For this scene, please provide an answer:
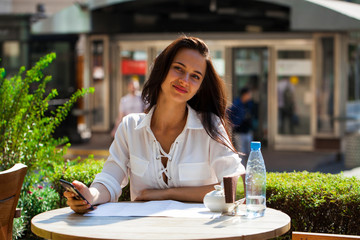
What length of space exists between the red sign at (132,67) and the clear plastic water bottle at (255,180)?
44.6 ft

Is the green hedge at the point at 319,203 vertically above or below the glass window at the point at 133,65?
below

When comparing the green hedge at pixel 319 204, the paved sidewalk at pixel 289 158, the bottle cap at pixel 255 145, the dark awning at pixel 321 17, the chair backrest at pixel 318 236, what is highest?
the dark awning at pixel 321 17

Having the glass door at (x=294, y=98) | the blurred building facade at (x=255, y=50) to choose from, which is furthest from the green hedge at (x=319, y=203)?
the glass door at (x=294, y=98)

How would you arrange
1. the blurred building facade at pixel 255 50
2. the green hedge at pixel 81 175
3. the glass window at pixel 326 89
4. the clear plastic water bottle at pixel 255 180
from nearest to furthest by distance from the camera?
the clear plastic water bottle at pixel 255 180 < the green hedge at pixel 81 175 < the blurred building facade at pixel 255 50 < the glass window at pixel 326 89

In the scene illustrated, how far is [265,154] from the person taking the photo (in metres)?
15.5

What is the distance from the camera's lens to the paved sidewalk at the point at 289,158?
13.3 metres

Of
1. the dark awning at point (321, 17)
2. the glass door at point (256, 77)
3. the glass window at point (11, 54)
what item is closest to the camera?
the dark awning at point (321, 17)

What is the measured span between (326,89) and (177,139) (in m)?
12.0

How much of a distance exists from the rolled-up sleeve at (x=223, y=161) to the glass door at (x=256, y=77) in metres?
12.5

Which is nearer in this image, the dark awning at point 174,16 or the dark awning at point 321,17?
the dark awning at point 321,17

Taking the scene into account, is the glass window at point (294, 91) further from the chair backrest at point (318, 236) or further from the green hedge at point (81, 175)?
the chair backrest at point (318, 236)

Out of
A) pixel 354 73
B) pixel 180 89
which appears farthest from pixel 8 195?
pixel 354 73

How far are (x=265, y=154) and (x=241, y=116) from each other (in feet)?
13.2

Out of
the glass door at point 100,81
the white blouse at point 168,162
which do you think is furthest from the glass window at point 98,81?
the white blouse at point 168,162
